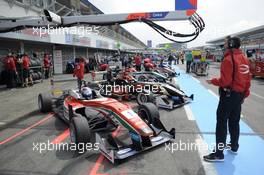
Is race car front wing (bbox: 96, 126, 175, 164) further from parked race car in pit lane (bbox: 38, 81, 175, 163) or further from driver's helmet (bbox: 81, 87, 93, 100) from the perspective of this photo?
driver's helmet (bbox: 81, 87, 93, 100)

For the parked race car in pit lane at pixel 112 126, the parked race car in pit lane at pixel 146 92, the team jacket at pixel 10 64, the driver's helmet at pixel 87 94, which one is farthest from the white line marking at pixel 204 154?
the team jacket at pixel 10 64

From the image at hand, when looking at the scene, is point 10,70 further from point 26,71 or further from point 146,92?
point 146,92

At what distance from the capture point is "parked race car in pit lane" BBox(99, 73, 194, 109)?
283 inches

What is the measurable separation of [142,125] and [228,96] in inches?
58.7

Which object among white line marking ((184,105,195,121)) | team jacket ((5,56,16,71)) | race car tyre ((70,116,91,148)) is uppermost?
team jacket ((5,56,16,71))

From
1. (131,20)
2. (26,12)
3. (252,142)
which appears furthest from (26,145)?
(26,12)

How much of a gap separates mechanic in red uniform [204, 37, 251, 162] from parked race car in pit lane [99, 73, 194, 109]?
127 inches

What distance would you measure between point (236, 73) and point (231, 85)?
0.19m

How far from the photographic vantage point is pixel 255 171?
3363 millimetres

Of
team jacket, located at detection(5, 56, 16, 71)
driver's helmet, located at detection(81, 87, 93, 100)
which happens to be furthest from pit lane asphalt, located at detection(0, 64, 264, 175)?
team jacket, located at detection(5, 56, 16, 71)

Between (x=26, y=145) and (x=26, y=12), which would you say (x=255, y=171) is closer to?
(x=26, y=145)

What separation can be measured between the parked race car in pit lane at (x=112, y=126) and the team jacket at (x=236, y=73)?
4.61ft

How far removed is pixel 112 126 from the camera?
5.04 m

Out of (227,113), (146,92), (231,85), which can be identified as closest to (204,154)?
(227,113)
